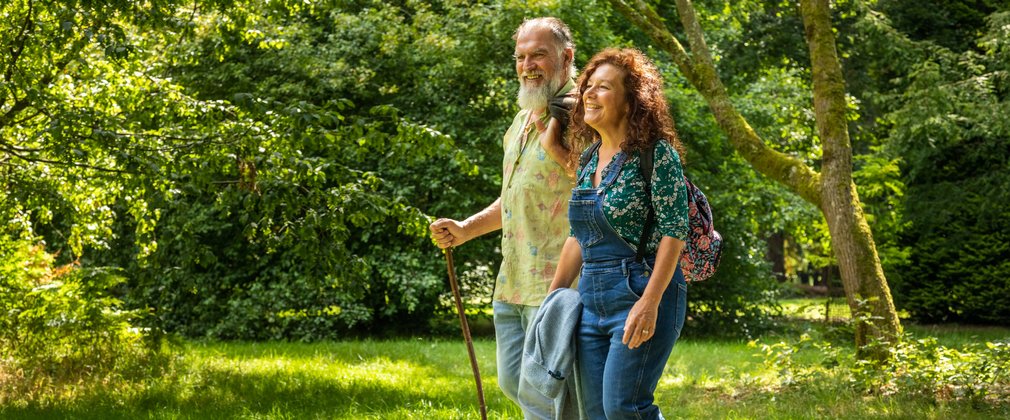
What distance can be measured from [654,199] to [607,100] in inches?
15.2

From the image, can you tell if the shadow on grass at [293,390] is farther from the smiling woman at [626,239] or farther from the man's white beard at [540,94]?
the smiling woman at [626,239]

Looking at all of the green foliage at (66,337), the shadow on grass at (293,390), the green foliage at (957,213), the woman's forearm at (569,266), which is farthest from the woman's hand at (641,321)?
the green foliage at (957,213)

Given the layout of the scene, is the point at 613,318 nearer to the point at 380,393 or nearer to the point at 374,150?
the point at 380,393

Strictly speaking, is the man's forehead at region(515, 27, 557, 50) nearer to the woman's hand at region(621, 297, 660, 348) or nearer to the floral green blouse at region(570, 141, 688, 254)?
the floral green blouse at region(570, 141, 688, 254)

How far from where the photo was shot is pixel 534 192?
3.69 metres

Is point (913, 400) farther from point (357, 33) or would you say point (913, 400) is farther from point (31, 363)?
point (357, 33)

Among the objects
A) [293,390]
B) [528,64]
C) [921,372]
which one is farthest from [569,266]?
[293,390]

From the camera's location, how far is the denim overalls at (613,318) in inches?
120

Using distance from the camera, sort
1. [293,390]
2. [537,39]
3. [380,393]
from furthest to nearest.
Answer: [293,390] < [380,393] < [537,39]

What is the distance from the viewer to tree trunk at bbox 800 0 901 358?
761 cm

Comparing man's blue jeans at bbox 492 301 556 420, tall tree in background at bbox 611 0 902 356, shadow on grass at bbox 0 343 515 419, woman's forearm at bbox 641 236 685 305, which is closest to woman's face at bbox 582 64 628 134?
woman's forearm at bbox 641 236 685 305

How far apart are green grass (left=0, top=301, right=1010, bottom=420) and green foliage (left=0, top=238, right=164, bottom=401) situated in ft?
0.96

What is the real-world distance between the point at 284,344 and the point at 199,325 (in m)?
1.98

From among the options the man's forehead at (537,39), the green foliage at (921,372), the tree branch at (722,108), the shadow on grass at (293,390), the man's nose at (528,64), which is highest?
the tree branch at (722,108)
